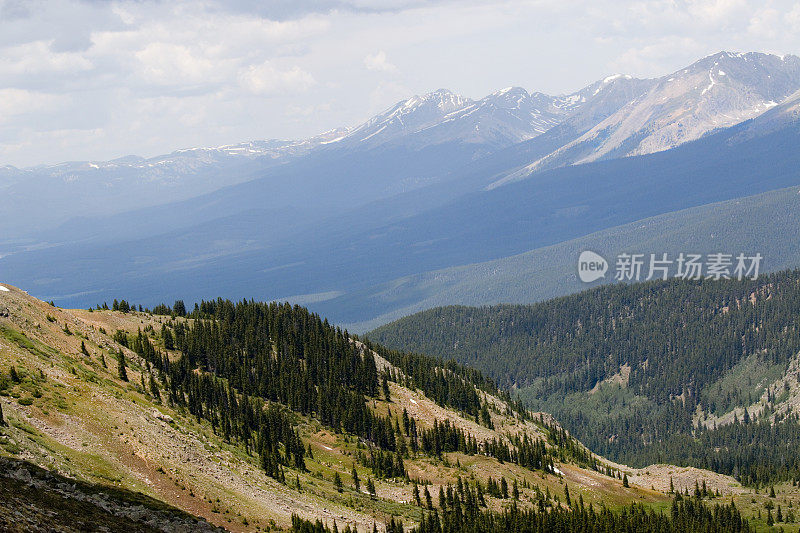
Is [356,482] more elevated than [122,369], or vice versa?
[122,369]

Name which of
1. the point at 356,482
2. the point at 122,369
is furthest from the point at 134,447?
the point at 356,482

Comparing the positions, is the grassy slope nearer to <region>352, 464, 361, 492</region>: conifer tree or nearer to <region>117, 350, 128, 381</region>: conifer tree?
<region>117, 350, 128, 381</region>: conifer tree

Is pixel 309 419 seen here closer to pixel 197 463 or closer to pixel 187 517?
pixel 197 463

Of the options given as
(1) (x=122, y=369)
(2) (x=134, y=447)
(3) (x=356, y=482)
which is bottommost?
(3) (x=356, y=482)

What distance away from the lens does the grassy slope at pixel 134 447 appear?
59.3m

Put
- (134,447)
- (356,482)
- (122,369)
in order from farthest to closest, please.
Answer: (356,482), (122,369), (134,447)

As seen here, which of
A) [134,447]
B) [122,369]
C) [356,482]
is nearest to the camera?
[134,447]

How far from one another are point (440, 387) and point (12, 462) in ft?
414

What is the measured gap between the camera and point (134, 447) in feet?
212

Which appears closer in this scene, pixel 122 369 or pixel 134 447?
pixel 134 447

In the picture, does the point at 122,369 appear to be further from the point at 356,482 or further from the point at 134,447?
the point at 356,482

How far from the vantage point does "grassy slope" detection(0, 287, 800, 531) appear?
2334 inches

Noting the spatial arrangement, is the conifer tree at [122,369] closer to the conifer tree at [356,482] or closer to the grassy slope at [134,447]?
the grassy slope at [134,447]

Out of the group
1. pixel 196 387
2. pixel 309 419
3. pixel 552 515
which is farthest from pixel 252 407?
pixel 552 515
